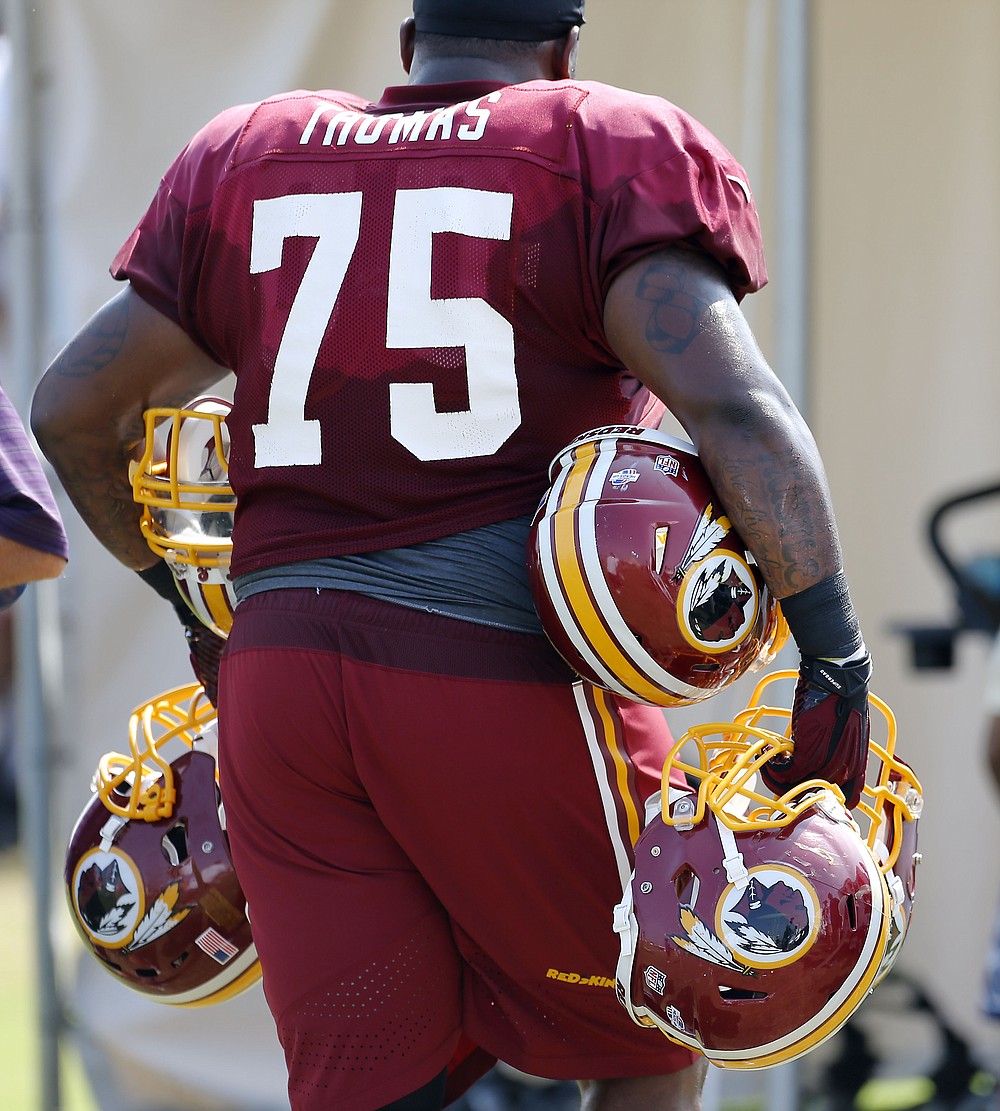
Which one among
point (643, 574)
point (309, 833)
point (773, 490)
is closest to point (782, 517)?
point (773, 490)

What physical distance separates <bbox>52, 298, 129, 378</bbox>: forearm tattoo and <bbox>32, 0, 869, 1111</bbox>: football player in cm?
21

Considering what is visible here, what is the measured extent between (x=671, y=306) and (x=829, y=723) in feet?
1.77

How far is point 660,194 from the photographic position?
74.7 inches

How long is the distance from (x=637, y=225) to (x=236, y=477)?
0.66m

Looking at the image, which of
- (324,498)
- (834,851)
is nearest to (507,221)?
(324,498)

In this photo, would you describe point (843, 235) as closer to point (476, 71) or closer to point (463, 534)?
point (476, 71)

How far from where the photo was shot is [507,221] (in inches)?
76.9

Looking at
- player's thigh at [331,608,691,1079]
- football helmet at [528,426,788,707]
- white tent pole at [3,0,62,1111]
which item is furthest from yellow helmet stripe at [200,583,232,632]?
white tent pole at [3,0,62,1111]

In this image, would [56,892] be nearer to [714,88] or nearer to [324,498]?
[324,498]

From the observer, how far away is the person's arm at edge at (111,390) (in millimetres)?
2256

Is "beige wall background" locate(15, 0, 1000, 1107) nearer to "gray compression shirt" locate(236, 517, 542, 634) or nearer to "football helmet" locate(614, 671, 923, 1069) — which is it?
"gray compression shirt" locate(236, 517, 542, 634)

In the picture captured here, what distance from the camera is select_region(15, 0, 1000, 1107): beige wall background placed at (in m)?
3.44

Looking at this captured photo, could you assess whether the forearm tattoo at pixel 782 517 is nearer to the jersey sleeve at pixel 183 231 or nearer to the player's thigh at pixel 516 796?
the player's thigh at pixel 516 796

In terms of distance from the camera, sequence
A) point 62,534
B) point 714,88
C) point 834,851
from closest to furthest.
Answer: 1. point 834,851
2. point 62,534
3. point 714,88
